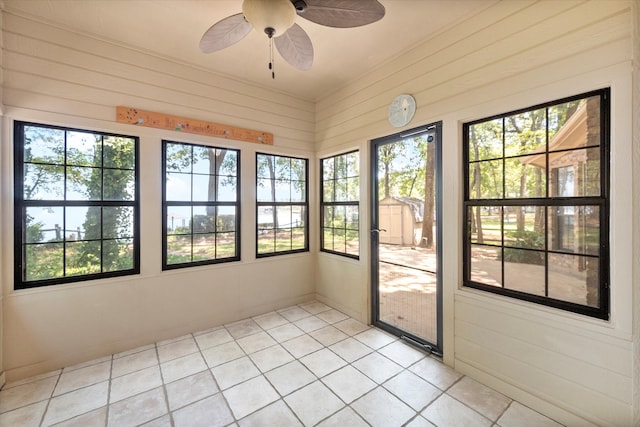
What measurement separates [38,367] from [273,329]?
2.13m

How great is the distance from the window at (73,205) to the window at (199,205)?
12.9 inches

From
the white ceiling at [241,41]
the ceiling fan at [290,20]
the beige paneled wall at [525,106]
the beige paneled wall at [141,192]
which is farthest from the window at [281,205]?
the ceiling fan at [290,20]

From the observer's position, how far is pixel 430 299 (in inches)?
109

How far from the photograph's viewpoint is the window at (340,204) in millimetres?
3518

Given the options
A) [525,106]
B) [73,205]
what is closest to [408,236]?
[525,106]

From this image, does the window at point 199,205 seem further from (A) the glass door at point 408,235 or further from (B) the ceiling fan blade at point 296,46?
(A) the glass door at point 408,235

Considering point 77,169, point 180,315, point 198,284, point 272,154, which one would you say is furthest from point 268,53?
point 180,315

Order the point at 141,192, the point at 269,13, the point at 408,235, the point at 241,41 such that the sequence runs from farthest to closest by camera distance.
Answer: the point at 408,235, the point at 141,192, the point at 241,41, the point at 269,13

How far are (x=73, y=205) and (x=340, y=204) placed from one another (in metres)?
2.94

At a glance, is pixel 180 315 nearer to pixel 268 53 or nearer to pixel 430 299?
pixel 430 299

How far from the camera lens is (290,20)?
157cm

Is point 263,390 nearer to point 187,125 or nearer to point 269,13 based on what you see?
point 269,13

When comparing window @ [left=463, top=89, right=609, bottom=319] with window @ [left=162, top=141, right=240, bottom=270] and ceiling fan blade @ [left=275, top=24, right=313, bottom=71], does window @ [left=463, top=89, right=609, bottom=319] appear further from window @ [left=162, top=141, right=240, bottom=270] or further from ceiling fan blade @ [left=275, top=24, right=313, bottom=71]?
window @ [left=162, top=141, right=240, bottom=270]

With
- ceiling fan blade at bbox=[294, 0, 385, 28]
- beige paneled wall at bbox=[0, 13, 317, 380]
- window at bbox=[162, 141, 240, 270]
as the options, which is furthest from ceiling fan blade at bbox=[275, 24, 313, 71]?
window at bbox=[162, 141, 240, 270]
